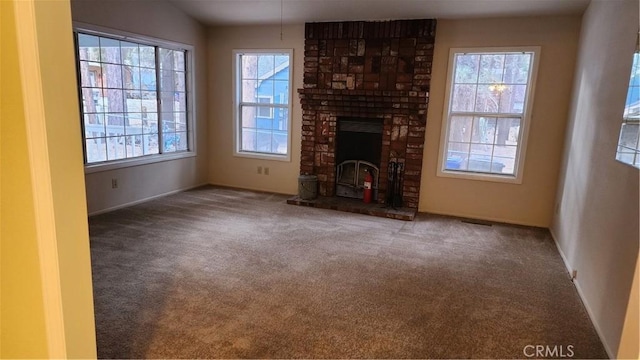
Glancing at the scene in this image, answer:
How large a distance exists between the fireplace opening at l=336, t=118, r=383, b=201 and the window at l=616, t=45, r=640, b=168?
2846mm

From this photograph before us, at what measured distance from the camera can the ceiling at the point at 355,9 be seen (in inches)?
157

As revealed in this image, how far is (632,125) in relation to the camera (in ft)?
7.43

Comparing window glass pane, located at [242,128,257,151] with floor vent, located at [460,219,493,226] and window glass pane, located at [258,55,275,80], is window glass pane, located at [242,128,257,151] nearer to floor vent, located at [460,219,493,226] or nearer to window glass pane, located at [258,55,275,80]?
window glass pane, located at [258,55,275,80]

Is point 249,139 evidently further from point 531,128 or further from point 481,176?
point 531,128

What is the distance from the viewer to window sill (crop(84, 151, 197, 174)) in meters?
4.28

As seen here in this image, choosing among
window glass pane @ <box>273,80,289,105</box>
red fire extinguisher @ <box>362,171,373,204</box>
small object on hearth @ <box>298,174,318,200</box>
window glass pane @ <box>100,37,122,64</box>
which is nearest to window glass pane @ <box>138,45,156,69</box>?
window glass pane @ <box>100,37,122,64</box>

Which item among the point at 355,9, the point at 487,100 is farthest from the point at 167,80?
the point at 487,100

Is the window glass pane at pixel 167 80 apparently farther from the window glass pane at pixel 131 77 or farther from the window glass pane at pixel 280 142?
the window glass pane at pixel 280 142

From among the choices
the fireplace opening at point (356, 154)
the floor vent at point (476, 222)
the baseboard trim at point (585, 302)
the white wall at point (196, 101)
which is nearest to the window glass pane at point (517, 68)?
the fireplace opening at point (356, 154)

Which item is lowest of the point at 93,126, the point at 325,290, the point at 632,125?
the point at 325,290

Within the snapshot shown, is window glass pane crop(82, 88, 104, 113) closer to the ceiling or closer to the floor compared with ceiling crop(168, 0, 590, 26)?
closer to the floor

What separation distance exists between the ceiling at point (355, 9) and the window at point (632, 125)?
76.8 inches

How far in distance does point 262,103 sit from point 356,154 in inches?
64.2

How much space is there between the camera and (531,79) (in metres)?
4.30
